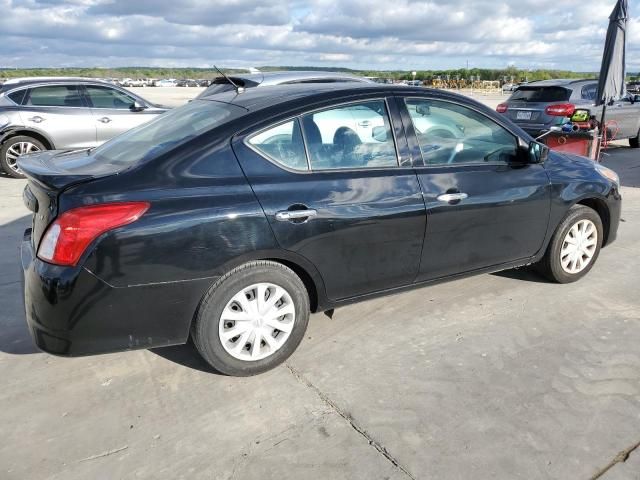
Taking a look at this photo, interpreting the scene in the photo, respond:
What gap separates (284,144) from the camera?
3.15m

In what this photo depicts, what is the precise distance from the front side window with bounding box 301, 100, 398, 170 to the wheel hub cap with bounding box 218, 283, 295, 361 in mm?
779

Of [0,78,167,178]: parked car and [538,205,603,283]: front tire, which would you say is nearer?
[538,205,603,283]: front tire

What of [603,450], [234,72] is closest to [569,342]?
[603,450]

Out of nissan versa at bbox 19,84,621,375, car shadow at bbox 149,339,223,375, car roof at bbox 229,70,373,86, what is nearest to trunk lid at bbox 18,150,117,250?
nissan versa at bbox 19,84,621,375

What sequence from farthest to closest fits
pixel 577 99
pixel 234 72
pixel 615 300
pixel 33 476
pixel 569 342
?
pixel 577 99 → pixel 234 72 → pixel 615 300 → pixel 569 342 → pixel 33 476

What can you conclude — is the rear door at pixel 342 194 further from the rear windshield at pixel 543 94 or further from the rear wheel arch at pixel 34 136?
the rear windshield at pixel 543 94

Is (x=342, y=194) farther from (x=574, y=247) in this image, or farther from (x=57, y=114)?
(x=57, y=114)

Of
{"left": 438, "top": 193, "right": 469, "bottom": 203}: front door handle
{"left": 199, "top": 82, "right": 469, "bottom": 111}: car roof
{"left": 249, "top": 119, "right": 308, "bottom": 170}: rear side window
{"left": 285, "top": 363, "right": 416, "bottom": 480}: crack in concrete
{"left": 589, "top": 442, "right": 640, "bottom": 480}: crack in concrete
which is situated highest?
{"left": 199, "top": 82, "right": 469, "bottom": 111}: car roof

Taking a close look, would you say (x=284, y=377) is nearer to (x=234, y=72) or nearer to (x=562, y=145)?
(x=562, y=145)

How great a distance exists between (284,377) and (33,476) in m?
1.33

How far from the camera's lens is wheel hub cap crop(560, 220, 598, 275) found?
4.36 m

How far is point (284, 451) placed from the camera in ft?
8.48

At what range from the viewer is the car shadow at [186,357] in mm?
3287

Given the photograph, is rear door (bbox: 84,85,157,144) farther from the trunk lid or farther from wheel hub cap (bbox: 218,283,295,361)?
wheel hub cap (bbox: 218,283,295,361)
